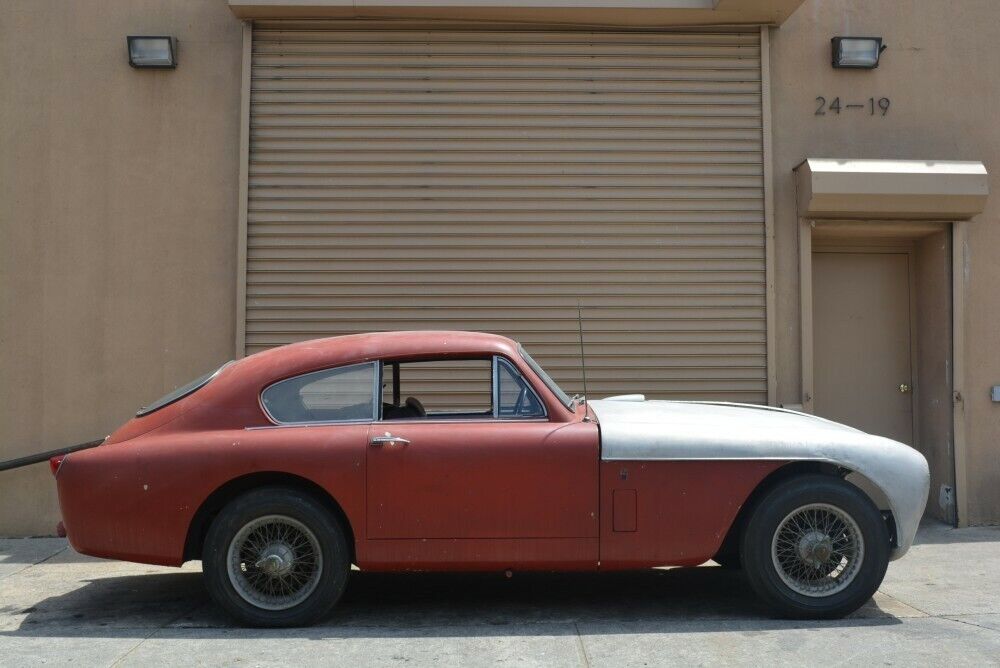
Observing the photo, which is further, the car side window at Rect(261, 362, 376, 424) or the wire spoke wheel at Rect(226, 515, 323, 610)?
the car side window at Rect(261, 362, 376, 424)

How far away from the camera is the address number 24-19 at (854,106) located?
8.55 meters

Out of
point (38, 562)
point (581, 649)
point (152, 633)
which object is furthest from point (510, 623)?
point (38, 562)

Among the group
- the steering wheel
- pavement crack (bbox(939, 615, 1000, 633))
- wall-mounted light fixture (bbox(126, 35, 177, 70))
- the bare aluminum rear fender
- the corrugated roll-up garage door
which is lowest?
pavement crack (bbox(939, 615, 1000, 633))

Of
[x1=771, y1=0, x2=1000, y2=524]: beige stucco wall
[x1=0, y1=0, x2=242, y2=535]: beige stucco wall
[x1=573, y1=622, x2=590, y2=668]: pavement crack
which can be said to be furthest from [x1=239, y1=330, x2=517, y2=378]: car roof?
[x1=771, y1=0, x2=1000, y2=524]: beige stucco wall

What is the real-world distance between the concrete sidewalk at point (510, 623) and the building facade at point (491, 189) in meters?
2.02

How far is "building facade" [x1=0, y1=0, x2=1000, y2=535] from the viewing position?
818 cm

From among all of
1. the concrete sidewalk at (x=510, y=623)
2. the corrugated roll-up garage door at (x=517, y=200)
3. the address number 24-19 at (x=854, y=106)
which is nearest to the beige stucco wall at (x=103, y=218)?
the corrugated roll-up garage door at (x=517, y=200)

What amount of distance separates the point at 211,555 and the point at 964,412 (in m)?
6.19

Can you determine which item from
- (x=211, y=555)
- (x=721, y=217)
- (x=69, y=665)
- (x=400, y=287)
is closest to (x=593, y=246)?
(x=721, y=217)

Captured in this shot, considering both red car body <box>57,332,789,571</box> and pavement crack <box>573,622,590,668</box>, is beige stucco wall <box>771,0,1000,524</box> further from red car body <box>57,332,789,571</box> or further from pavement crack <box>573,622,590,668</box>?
pavement crack <box>573,622,590,668</box>

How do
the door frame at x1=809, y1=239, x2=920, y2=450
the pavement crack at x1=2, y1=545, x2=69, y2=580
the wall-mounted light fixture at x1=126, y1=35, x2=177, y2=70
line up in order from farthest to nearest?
the door frame at x1=809, y1=239, x2=920, y2=450 < the wall-mounted light fixture at x1=126, y1=35, x2=177, y2=70 < the pavement crack at x1=2, y1=545, x2=69, y2=580

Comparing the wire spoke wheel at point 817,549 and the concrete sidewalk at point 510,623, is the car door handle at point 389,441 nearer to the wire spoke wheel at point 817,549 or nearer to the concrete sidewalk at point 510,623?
the concrete sidewalk at point 510,623

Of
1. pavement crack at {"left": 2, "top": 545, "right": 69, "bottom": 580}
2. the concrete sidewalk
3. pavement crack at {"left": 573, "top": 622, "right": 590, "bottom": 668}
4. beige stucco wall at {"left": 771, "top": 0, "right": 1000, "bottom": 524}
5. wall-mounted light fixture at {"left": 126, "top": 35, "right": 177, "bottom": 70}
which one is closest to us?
pavement crack at {"left": 573, "top": 622, "right": 590, "bottom": 668}

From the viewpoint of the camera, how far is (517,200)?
27.5 feet
